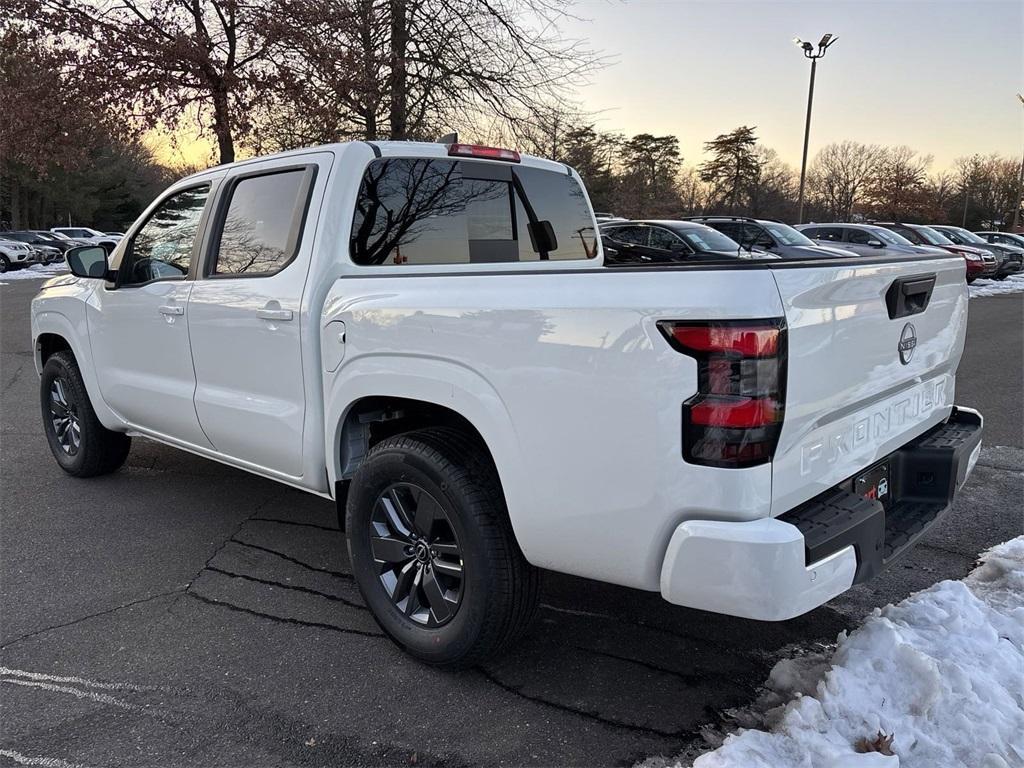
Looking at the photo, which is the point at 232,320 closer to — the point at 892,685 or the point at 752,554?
the point at 752,554

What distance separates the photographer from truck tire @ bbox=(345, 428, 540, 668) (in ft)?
8.77

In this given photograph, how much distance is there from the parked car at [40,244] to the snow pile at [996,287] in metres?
34.8

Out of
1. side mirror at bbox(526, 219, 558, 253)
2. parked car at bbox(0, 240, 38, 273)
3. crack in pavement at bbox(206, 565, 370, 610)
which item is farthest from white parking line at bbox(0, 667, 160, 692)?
parked car at bbox(0, 240, 38, 273)

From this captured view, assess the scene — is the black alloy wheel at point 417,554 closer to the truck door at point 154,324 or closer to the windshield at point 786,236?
the truck door at point 154,324

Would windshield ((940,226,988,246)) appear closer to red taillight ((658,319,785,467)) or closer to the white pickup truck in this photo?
the white pickup truck

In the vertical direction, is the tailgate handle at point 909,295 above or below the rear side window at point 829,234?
above

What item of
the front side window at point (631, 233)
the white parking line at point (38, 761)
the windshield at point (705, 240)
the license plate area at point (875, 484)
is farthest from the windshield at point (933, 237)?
the white parking line at point (38, 761)

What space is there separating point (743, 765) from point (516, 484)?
104cm

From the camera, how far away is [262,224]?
3.69 metres

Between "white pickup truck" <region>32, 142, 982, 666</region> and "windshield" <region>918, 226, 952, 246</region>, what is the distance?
951 inches

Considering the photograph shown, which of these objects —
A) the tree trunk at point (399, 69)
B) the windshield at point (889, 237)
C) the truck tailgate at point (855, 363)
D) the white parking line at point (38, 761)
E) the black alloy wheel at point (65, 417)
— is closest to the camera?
the truck tailgate at point (855, 363)

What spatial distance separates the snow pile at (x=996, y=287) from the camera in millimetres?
21297

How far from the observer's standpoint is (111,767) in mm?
2461

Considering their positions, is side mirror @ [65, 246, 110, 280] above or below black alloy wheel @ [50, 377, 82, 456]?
above
